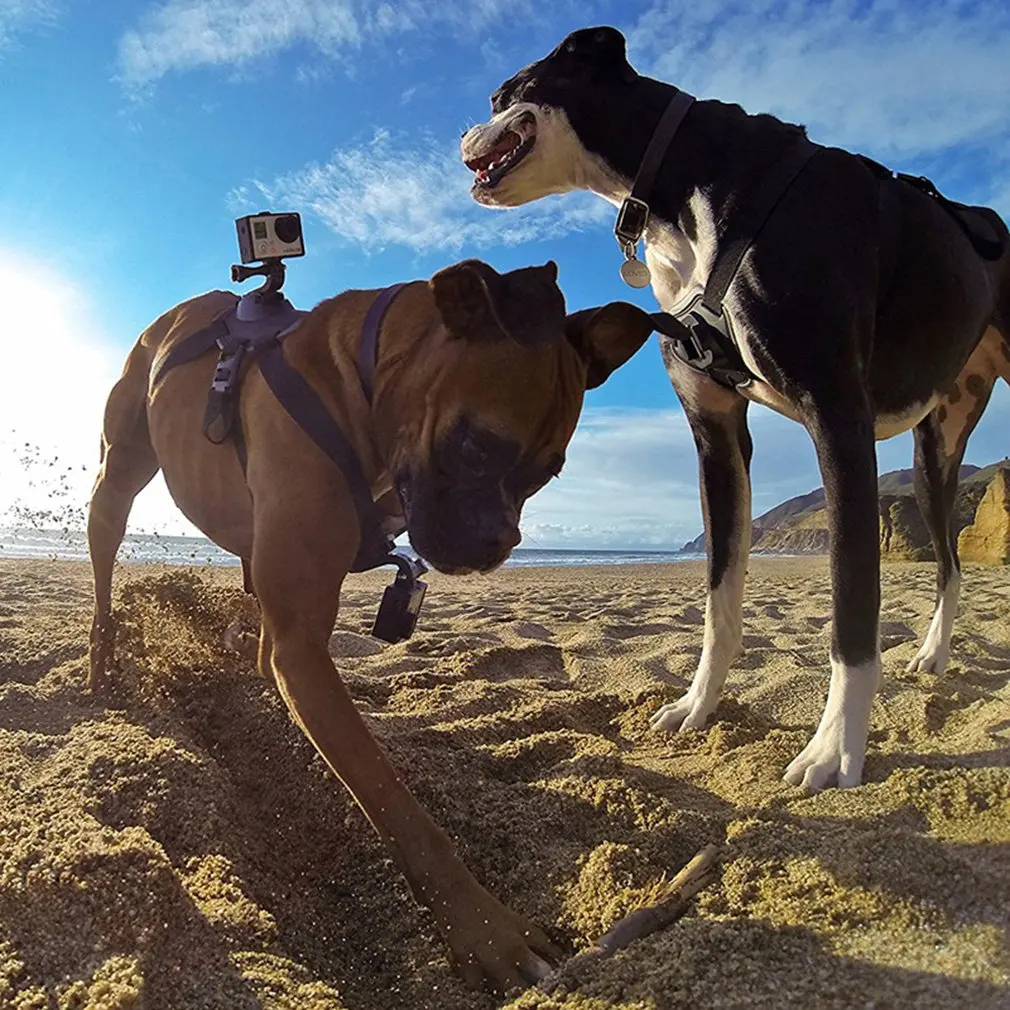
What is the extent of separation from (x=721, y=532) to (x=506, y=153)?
1.60 m

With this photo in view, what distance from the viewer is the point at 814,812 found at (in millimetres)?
2006

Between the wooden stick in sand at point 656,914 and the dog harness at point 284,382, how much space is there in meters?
1.19

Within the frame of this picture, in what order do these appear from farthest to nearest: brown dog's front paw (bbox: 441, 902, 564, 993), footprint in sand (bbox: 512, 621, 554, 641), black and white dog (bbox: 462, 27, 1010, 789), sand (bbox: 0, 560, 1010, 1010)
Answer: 1. footprint in sand (bbox: 512, 621, 554, 641)
2. black and white dog (bbox: 462, 27, 1010, 789)
3. brown dog's front paw (bbox: 441, 902, 564, 993)
4. sand (bbox: 0, 560, 1010, 1010)

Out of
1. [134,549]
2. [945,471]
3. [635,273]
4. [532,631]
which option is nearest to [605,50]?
[635,273]

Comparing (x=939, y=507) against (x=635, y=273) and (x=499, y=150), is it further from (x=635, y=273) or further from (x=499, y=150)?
(x=499, y=150)

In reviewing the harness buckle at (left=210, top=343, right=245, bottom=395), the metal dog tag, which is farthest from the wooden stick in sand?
the metal dog tag

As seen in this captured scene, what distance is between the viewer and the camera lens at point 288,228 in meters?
3.14

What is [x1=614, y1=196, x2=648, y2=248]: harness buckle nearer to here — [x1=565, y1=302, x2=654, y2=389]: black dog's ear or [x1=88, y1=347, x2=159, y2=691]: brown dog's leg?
[x1=565, y1=302, x2=654, y2=389]: black dog's ear

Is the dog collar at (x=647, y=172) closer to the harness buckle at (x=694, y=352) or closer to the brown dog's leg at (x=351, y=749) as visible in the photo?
the harness buckle at (x=694, y=352)

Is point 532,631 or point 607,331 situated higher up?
point 607,331

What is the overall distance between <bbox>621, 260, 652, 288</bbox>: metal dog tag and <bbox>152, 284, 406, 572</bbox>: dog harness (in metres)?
0.96

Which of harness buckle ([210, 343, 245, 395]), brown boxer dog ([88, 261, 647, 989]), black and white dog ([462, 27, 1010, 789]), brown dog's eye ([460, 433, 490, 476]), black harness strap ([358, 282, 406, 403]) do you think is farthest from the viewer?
harness buckle ([210, 343, 245, 395])

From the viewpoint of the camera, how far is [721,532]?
324 cm

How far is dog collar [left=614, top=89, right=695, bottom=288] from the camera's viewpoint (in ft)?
9.32
